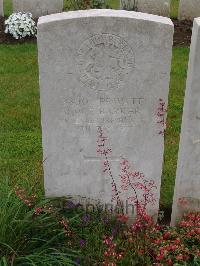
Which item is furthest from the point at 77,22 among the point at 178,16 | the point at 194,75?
the point at 178,16

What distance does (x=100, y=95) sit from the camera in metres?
3.82

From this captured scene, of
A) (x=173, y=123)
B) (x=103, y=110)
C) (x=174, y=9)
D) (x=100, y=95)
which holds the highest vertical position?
(x=174, y=9)

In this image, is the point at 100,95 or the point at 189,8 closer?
the point at 100,95

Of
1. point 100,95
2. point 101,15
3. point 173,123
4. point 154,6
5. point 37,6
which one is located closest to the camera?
point 101,15

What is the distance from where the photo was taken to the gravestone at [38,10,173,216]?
3570 millimetres

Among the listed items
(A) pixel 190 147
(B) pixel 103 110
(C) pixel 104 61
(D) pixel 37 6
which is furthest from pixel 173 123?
(D) pixel 37 6

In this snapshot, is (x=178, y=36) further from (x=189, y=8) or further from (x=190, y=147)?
(x=190, y=147)

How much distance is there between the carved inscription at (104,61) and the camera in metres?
3.62

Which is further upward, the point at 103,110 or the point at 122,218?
the point at 103,110

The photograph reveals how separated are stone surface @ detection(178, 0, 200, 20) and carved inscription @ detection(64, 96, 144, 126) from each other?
22.6 feet

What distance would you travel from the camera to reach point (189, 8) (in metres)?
10.2

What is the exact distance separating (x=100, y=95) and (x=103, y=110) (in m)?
0.13

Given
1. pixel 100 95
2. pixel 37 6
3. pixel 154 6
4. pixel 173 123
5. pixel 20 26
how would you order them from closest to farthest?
pixel 100 95
pixel 173 123
pixel 20 26
pixel 37 6
pixel 154 6

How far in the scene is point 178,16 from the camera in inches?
406
